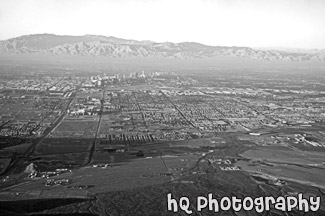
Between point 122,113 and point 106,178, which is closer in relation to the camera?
point 106,178

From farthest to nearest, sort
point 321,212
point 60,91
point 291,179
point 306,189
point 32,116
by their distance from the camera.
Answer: point 60,91 → point 32,116 → point 291,179 → point 306,189 → point 321,212

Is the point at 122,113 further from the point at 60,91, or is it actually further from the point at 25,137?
the point at 60,91

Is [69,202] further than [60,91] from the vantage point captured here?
No

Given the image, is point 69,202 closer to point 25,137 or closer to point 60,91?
point 25,137

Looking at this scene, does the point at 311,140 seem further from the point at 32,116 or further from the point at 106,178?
the point at 32,116

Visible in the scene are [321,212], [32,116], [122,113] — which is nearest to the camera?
[321,212]

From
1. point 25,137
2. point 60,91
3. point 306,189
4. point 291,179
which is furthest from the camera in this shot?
point 60,91

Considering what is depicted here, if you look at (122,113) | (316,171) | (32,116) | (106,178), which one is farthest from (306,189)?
(32,116)

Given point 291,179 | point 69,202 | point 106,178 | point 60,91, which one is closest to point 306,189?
point 291,179

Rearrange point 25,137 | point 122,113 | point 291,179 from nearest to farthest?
1. point 291,179
2. point 25,137
3. point 122,113
